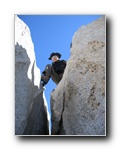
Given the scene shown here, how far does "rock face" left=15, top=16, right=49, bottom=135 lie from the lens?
4133mm

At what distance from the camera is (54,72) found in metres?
4.27

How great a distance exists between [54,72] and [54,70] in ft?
0.08

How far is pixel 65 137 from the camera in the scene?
4.05 metres

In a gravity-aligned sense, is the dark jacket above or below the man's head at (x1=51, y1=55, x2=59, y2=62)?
below

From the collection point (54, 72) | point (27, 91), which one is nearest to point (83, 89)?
point (54, 72)

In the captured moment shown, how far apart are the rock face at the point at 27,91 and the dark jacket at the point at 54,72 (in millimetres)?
74

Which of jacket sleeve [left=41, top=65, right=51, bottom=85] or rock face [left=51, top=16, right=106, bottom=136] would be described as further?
jacket sleeve [left=41, top=65, right=51, bottom=85]

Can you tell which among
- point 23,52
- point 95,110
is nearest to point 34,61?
point 23,52

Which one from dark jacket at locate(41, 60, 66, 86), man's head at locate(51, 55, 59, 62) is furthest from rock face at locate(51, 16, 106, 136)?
man's head at locate(51, 55, 59, 62)

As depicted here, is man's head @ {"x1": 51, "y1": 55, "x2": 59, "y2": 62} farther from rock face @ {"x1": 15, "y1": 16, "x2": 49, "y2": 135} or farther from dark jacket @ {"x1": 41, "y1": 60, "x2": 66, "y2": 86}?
rock face @ {"x1": 15, "y1": 16, "x2": 49, "y2": 135}

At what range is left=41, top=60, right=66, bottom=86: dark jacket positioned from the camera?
13.8 ft

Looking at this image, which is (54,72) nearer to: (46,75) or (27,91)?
(46,75)

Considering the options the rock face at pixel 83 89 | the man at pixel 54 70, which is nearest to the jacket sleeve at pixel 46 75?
the man at pixel 54 70
